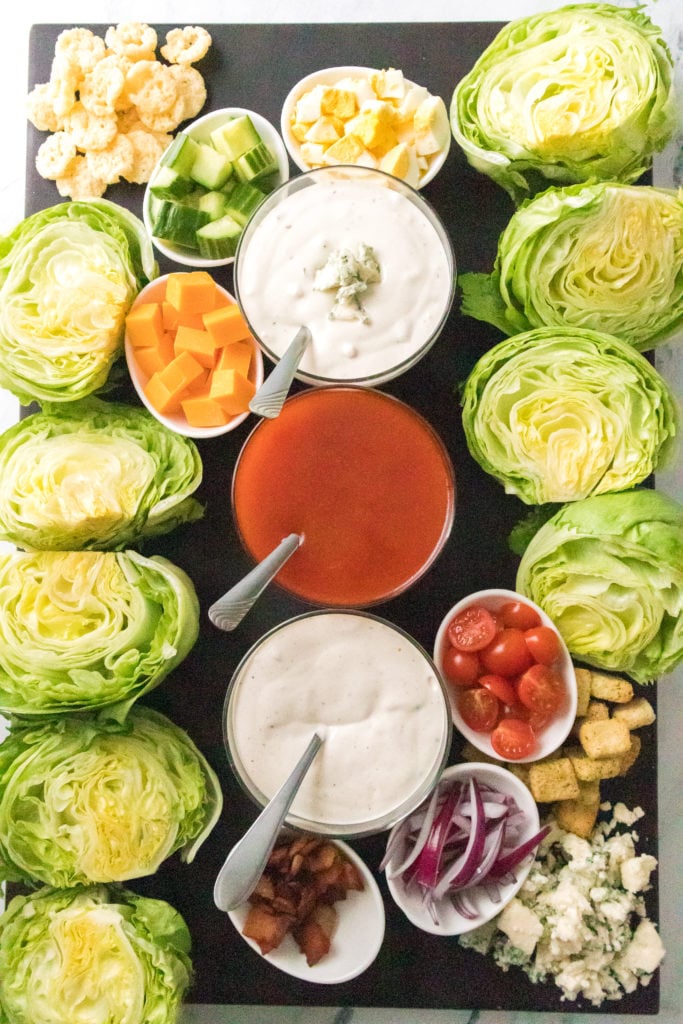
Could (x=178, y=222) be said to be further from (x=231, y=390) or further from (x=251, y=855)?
(x=251, y=855)

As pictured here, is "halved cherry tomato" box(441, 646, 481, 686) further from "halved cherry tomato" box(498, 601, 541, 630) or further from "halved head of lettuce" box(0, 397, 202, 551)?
"halved head of lettuce" box(0, 397, 202, 551)

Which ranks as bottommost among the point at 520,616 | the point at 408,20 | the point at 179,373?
the point at 520,616

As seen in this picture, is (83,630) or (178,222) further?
(178,222)

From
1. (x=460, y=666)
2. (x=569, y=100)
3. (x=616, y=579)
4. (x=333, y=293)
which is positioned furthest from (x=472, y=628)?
(x=569, y=100)

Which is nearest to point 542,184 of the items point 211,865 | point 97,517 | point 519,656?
point 519,656

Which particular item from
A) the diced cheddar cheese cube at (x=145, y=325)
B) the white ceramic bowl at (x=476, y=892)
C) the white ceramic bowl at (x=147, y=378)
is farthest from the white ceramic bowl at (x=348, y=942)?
the diced cheddar cheese cube at (x=145, y=325)

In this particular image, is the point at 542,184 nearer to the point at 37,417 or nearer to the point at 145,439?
the point at 145,439
